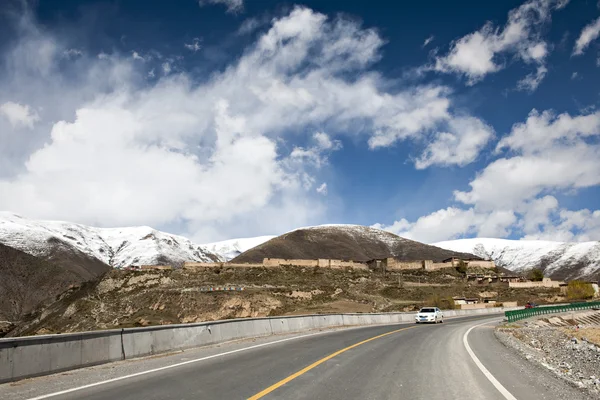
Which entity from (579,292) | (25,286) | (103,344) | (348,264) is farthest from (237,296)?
(579,292)

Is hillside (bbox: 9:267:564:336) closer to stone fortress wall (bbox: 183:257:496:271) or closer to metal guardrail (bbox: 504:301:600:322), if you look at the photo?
stone fortress wall (bbox: 183:257:496:271)

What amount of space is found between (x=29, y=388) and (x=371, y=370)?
304 inches

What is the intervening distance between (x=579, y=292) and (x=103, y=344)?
468ft

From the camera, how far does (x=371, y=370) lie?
38.3ft

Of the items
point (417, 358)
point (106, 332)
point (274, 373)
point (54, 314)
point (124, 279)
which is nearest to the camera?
point (274, 373)

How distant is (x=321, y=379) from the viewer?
1023 cm

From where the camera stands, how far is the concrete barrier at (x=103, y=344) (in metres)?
10.1

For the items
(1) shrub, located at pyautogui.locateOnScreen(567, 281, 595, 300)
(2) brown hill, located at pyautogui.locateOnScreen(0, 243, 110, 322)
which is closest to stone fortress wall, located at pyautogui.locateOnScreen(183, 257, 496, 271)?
(1) shrub, located at pyautogui.locateOnScreen(567, 281, 595, 300)

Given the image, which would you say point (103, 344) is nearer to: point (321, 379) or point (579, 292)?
point (321, 379)

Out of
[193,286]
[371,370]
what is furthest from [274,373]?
[193,286]

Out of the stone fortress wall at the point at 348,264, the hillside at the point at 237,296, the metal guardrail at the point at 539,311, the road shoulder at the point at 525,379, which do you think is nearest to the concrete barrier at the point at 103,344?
the road shoulder at the point at 525,379

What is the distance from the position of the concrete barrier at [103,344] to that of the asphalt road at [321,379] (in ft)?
1.39

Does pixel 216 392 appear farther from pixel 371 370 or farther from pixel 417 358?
pixel 417 358

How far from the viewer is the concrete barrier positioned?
10.1m
